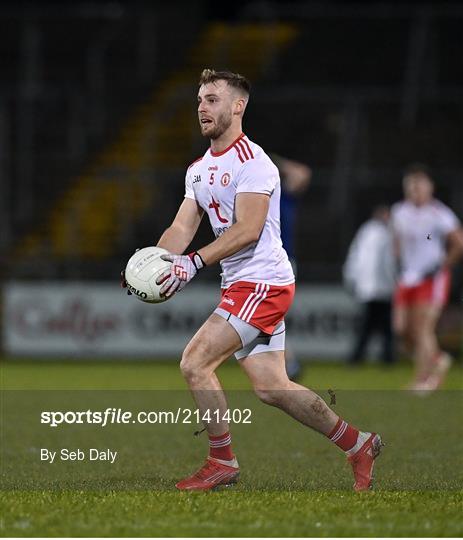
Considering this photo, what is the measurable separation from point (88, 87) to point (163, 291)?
67.3 ft

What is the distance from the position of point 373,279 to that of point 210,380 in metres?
12.9

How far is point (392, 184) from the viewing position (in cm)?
2127

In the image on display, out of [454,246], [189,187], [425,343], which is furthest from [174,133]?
[189,187]

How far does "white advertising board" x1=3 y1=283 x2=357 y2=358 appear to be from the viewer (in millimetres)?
20469

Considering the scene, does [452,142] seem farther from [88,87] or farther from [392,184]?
[88,87]

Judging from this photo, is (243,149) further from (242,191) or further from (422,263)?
(422,263)

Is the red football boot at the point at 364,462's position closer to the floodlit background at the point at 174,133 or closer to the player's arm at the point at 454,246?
the player's arm at the point at 454,246

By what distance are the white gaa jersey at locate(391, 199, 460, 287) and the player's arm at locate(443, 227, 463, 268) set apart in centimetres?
6

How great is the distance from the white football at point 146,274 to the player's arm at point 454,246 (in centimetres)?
798

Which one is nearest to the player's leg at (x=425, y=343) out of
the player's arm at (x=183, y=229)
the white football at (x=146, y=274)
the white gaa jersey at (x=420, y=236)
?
the white gaa jersey at (x=420, y=236)

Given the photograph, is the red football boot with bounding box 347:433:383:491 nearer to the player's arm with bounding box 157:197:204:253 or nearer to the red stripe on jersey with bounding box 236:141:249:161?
the player's arm with bounding box 157:197:204:253

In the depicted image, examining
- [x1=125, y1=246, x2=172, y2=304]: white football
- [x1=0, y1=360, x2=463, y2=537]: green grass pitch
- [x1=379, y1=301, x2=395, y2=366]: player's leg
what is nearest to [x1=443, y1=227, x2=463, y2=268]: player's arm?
[x1=0, y1=360, x2=463, y2=537]: green grass pitch

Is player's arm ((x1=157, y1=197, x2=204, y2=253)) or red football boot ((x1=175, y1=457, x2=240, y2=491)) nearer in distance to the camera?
red football boot ((x1=175, y1=457, x2=240, y2=491))

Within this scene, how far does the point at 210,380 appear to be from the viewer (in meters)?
7.42
